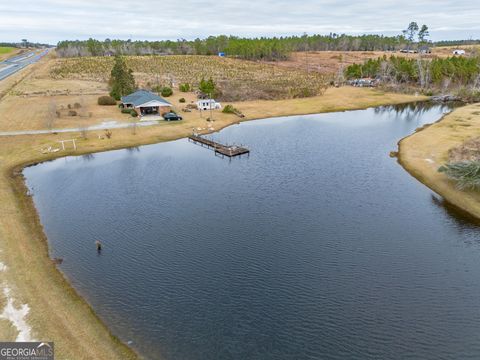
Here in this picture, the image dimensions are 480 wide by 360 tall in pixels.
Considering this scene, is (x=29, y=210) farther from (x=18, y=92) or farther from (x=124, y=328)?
(x=18, y=92)

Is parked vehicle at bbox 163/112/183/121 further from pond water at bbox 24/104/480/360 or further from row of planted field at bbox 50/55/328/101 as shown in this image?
row of planted field at bbox 50/55/328/101

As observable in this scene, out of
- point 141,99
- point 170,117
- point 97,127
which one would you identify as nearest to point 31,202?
point 97,127

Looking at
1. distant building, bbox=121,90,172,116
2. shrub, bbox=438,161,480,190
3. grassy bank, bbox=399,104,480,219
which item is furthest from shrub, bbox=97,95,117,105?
shrub, bbox=438,161,480,190

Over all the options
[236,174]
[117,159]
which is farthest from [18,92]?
[236,174]

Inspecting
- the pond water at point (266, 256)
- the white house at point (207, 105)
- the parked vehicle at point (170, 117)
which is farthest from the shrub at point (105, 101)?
the pond water at point (266, 256)

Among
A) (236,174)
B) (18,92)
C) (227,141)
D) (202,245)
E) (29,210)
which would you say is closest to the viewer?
(202,245)
